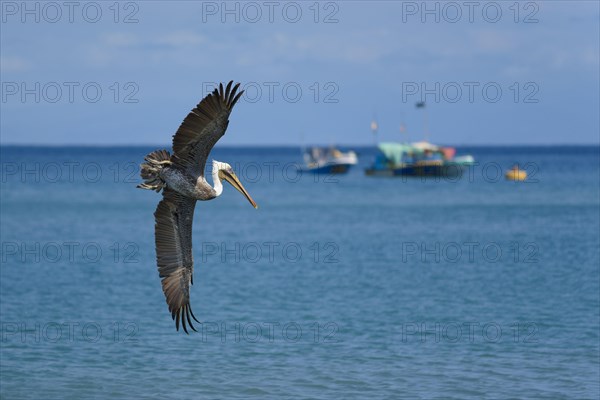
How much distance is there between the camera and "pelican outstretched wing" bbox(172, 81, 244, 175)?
532 inches

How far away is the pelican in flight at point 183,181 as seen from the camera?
1366 centimetres

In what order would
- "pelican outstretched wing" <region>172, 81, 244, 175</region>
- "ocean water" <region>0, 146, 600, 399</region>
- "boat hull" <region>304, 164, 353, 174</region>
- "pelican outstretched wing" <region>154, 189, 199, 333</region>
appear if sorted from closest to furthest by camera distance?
1. "pelican outstretched wing" <region>172, 81, 244, 175</region>
2. "pelican outstretched wing" <region>154, 189, 199, 333</region>
3. "ocean water" <region>0, 146, 600, 399</region>
4. "boat hull" <region>304, 164, 353, 174</region>

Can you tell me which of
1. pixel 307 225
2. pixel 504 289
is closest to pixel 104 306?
pixel 504 289

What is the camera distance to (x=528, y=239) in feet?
175

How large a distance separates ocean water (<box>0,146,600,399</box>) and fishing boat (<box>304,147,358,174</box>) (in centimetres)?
7347

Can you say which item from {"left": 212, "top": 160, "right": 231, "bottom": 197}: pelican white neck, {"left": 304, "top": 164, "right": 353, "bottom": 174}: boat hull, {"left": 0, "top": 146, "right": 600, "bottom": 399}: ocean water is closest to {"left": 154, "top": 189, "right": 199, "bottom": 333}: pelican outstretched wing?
{"left": 212, "top": 160, "right": 231, "bottom": 197}: pelican white neck

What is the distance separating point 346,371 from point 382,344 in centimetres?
313

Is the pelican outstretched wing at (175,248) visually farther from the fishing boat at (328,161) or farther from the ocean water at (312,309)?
the fishing boat at (328,161)

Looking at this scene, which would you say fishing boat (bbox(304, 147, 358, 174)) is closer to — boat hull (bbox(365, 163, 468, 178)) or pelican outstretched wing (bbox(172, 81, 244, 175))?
boat hull (bbox(365, 163, 468, 178))

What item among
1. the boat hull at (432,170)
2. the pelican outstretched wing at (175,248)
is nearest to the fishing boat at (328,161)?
the boat hull at (432,170)

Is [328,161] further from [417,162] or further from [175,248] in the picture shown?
[175,248]

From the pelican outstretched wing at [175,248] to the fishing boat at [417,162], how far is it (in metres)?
105

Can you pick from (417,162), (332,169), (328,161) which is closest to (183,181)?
(417,162)

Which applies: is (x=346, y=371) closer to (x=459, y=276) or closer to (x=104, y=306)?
(x=104, y=306)
